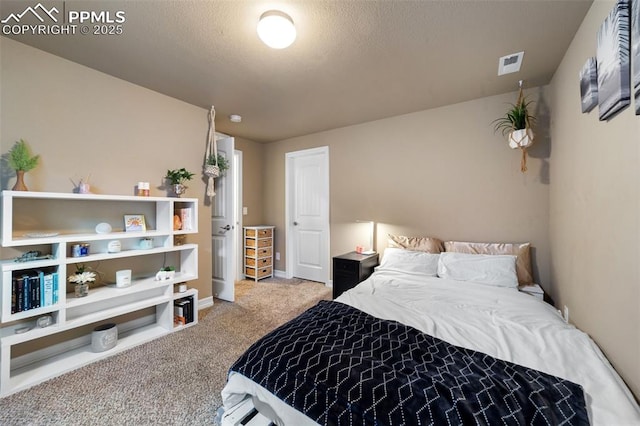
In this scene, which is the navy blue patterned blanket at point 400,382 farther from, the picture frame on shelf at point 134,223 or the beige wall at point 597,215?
the picture frame on shelf at point 134,223

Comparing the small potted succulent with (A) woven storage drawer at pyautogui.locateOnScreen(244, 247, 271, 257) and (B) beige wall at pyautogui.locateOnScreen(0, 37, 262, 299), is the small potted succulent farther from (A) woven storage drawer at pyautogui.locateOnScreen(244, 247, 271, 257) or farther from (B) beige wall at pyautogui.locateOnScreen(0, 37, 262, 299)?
(A) woven storage drawer at pyautogui.locateOnScreen(244, 247, 271, 257)

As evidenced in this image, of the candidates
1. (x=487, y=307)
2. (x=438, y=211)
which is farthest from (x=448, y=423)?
(x=438, y=211)

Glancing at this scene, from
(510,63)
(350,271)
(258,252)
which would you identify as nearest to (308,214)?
(258,252)

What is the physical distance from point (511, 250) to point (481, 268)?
1.49ft

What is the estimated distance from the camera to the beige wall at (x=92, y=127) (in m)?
1.94

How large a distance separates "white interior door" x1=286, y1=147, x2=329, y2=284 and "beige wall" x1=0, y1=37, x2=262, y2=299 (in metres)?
1.59

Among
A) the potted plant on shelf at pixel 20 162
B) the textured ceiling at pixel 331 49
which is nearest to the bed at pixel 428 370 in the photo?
the textured ceiling at pixel 331 49

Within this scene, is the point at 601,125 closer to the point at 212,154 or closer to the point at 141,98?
the point at 212,154

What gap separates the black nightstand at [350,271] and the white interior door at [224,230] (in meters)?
1.37

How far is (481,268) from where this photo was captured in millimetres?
2402

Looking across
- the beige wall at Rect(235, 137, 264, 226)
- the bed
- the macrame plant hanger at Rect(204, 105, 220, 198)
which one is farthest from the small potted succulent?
the beige wall at Rect(235, 137, 264, 226)

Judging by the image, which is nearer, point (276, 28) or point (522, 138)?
point (276, 28)

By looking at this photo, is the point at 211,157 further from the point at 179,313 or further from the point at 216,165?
the point at 179,313

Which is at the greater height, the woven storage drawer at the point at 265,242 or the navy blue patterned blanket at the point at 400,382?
the woven storage drawer at the point at 265,242
